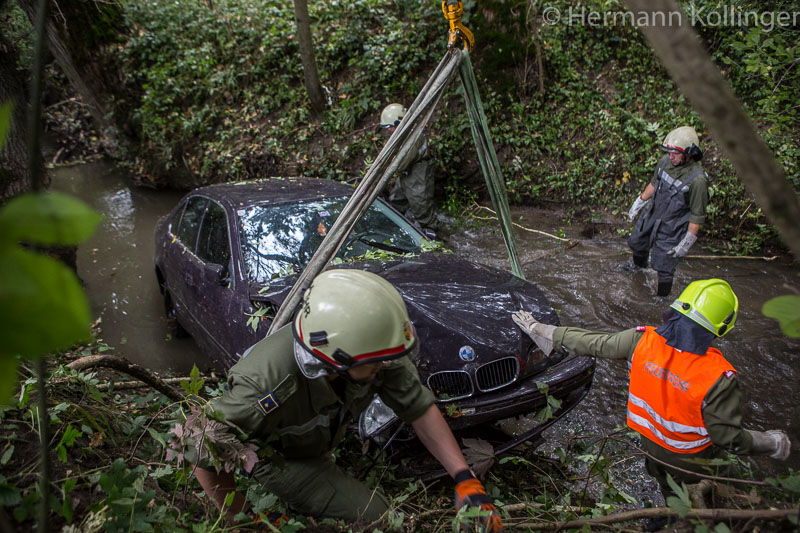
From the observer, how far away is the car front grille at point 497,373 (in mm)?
3023

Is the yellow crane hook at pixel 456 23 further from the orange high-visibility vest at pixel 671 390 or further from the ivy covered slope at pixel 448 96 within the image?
the ivy covered slope at pixel 448 96

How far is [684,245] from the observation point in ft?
17.3

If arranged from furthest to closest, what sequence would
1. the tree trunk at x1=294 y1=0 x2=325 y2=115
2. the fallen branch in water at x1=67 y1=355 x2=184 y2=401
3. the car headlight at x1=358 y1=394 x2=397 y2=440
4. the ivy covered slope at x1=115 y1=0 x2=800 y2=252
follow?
the tree trunk at x1=294 y1=0 x2=325 y2=115, the ivy covered slope at x1=115 y1=0 x2=800 y2=252, the car headlight at x1=358 y1=394 x2=397 y2=440, the fallen branch in water at x1=67 y1=355 x2=184 y2=401

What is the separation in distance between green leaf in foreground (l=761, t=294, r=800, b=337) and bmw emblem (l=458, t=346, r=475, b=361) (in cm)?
212

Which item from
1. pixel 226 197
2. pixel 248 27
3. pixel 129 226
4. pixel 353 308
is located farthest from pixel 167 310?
pixel 248 27

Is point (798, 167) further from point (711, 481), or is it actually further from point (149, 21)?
point (149, 21)

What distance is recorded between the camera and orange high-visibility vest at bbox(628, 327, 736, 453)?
2404 millimetres

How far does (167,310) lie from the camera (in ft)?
17.6

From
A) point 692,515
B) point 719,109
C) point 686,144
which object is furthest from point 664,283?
point 719,109

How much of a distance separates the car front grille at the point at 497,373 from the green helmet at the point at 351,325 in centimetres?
112

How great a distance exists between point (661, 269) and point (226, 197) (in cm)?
485

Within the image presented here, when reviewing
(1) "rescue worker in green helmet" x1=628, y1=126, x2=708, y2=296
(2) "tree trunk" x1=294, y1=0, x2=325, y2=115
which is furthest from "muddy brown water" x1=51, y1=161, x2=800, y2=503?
(2) "tree trunk" x1=294, y1=0, x2=325, y2=115

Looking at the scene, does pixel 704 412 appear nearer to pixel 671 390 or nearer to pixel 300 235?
pixel 671 390

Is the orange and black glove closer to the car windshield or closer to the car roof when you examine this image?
the car windshield
